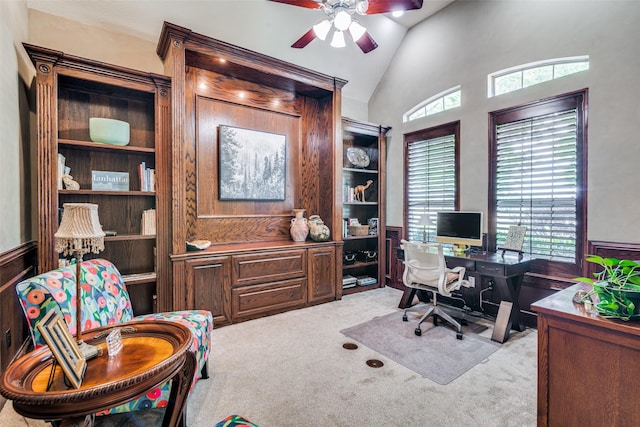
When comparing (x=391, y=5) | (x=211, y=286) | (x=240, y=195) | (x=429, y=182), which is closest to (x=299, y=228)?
(x=240, y=195)

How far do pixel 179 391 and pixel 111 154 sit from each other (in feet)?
8.58

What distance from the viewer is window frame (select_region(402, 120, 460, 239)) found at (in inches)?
159

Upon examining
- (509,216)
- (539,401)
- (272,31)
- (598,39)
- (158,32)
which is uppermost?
(272,31)

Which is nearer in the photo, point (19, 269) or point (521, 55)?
point (19, 269)

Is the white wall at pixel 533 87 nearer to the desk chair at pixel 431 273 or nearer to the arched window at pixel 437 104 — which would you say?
the arched window at pixel 437 104

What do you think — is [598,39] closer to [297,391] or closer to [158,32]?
[297,391]

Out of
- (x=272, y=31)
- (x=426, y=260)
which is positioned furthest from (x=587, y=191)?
(x=272, y=31)

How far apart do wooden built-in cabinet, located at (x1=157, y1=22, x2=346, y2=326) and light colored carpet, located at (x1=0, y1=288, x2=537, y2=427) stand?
0.65 m

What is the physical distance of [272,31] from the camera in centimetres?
381

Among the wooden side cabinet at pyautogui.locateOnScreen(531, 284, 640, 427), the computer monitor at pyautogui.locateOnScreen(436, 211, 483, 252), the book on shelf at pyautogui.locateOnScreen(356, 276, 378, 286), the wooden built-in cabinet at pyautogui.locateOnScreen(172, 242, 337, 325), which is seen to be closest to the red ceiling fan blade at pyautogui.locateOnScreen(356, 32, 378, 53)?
the computer monitor at pyautogui.locateOnScreen(436, 211, 483, 252)

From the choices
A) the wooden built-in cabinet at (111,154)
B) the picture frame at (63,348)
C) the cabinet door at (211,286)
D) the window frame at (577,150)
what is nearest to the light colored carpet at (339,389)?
the cabinet door at (211,286)

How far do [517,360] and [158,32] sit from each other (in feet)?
15.6

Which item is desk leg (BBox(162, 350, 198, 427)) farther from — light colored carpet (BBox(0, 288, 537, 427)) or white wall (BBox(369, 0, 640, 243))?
white wall (BBox(369, 0, 640, 243))

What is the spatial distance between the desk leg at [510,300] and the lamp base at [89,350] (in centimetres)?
321
